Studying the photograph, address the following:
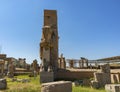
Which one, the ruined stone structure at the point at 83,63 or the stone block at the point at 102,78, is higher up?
the ruined stone structure at the point at 83,63

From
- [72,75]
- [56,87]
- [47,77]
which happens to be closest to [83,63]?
[72,75]

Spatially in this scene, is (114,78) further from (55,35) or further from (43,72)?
(55,35)

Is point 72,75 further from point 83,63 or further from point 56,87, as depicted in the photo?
point 56,87

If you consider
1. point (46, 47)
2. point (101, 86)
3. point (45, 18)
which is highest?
point (45, 18)

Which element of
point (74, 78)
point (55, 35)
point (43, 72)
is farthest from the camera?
point (55, 35)

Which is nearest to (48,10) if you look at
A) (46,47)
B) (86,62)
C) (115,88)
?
(46,47)

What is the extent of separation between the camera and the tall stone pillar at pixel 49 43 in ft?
69.6

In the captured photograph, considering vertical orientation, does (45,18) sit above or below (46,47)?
above

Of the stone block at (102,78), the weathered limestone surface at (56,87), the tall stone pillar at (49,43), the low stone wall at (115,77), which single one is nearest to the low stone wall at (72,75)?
the tall stone pillar at (49,43)

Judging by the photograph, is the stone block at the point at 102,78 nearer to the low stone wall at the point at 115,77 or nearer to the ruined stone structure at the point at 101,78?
the ruined stone structure at the point at 101,78

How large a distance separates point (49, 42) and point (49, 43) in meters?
0.15

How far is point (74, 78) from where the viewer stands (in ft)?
75.0

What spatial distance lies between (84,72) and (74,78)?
4.34 ft

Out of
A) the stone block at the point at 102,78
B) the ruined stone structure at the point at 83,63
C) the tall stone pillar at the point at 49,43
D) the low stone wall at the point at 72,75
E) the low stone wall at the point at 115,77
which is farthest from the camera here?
the ruined stone structure at the point at 83,63
